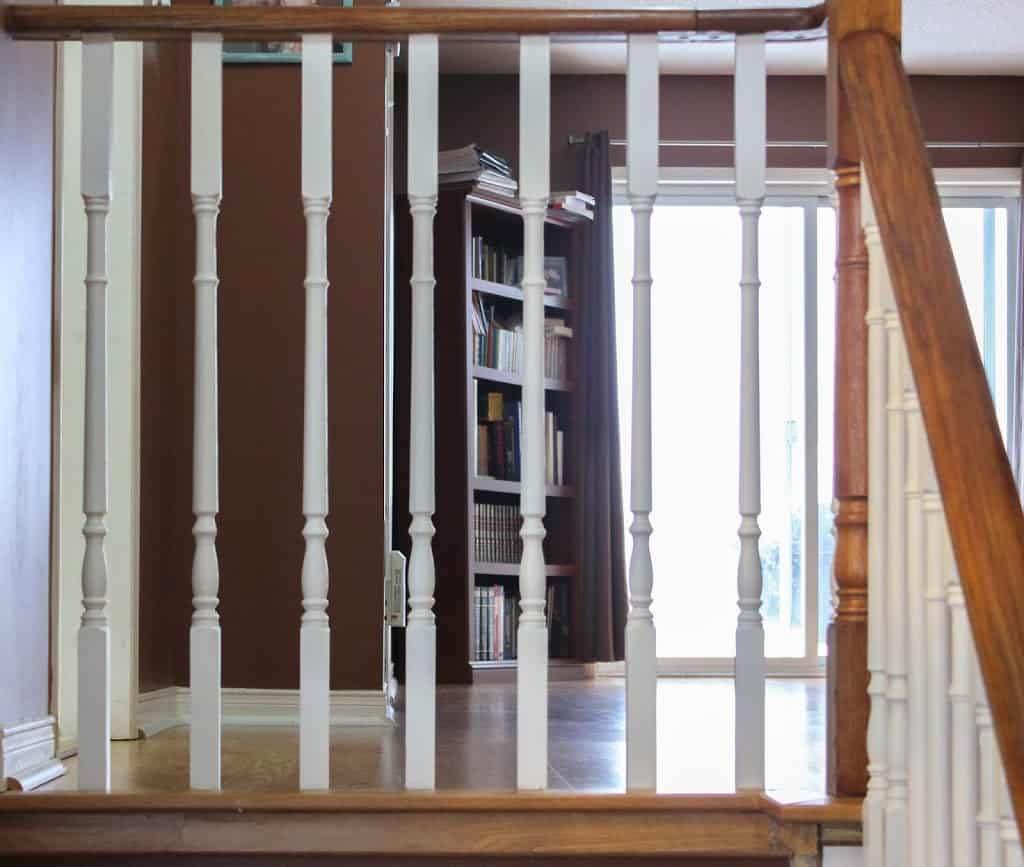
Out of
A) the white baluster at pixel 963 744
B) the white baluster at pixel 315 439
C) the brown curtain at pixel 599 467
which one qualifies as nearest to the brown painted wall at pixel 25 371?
the white baluster at pixel 315 439

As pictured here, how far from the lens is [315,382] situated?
6.16ft

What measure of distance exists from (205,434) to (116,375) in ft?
2.97

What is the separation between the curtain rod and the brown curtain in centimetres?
37

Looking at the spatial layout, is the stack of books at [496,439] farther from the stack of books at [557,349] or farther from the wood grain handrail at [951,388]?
the wood grain handrail at [951,388]

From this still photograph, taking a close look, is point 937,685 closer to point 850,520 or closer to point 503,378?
point 850,520

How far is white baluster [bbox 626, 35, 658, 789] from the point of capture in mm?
1851

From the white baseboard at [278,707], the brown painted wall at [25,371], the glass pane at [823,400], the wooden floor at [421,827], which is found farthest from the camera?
the glass pane at [823,400]

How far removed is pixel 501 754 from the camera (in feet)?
7.99

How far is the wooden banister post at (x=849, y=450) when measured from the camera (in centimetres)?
183

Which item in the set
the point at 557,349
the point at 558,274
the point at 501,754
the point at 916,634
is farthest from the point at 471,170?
the point at 916,634

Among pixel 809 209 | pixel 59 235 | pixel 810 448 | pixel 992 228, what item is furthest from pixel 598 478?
pixel 59 235

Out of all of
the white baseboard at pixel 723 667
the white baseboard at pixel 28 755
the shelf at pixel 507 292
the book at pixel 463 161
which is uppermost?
the book at pixel 463 161

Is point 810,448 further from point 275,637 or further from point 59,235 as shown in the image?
point 59,235

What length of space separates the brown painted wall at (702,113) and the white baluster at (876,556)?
4.38 m
